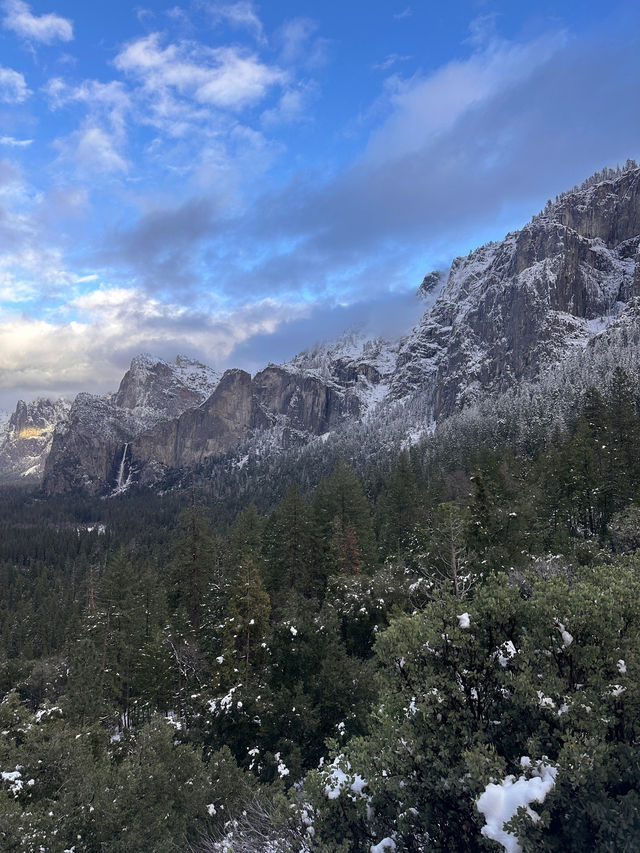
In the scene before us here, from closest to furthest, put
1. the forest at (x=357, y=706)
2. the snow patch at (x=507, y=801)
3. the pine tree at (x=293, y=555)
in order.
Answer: the snow patch at (x=507, y=801), the forest at (x=357, y=706), the pine tree at (x=293, y=555)

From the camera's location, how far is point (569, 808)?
647 cm

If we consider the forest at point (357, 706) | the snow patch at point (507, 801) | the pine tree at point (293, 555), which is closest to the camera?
the snow patch at point (507, 801)

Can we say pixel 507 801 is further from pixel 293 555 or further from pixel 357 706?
pixel 293 555

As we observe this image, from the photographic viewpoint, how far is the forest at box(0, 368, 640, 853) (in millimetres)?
7105

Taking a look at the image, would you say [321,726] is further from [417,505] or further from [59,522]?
[59,522]

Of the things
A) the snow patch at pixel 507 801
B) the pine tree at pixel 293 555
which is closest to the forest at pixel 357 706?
the snow patch at pixel 507 801

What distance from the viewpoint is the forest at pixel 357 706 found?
23.3 feet

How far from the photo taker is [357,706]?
18016 mm

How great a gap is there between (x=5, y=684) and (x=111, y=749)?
20.8m

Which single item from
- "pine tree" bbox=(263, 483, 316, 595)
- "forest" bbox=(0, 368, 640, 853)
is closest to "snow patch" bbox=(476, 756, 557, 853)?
"forest" bbox=(0, 368, 640, 853)

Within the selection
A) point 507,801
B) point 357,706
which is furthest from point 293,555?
point 507,801

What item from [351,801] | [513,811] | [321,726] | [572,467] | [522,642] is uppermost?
[572,467]

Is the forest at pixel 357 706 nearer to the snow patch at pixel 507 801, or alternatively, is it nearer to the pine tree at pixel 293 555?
the snow patch at pixel 507 801

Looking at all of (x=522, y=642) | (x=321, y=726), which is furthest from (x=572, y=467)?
(x=522, y=642)
